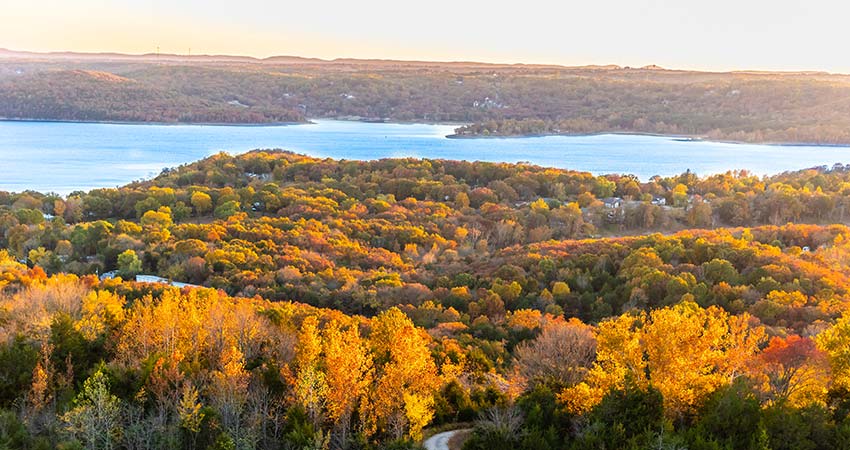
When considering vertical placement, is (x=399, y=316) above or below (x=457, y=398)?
above

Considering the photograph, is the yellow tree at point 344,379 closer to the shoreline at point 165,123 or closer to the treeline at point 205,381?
the treeline at point 205,381

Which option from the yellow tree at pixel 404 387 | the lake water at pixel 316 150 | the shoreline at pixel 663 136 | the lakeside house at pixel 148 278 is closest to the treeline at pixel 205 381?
the yellow tree at pixel 404 387

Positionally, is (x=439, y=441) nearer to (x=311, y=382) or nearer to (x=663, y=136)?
(x=311, y=382)

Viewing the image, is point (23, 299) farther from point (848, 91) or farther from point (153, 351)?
point (848, 91)

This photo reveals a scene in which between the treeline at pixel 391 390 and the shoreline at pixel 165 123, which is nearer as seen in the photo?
the treeline at pixel 391 390

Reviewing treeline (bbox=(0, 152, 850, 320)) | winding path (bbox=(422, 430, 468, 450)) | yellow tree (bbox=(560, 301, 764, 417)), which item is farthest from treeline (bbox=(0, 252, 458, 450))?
treeline (bbox=(0, 152, 850, 320))

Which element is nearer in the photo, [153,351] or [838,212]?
[153,351]

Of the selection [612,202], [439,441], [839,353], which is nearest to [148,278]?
[439,441]

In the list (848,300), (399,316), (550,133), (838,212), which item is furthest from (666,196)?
(550,133)
